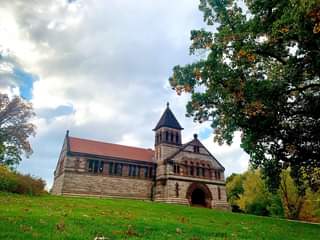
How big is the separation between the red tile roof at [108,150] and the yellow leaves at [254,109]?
30113 mm

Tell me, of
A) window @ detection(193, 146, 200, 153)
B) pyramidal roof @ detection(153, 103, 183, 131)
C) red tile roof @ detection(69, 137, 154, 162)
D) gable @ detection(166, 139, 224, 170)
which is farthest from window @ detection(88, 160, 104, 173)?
window @ detection(193, 146, 200, 153)

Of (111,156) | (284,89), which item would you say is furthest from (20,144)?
(284,89)

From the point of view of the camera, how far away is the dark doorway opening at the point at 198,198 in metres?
44.2

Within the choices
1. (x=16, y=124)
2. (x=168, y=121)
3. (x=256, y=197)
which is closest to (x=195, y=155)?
(x=168, y=121)

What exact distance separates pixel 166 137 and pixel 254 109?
32320 millimetres

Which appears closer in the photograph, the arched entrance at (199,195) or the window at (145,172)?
the arched entrance at (199,195)

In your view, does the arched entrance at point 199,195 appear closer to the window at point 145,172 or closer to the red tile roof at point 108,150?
the window at point 145,172

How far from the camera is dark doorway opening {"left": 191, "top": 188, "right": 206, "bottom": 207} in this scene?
44.2 meters

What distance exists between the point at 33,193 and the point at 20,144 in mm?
17605

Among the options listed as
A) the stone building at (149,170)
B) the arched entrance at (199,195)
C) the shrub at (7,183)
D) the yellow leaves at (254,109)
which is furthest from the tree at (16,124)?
the yellow leaves at (254,109)

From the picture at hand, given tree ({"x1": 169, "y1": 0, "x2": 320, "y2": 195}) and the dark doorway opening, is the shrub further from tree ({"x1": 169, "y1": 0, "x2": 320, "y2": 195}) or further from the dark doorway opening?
the dark doorway opening

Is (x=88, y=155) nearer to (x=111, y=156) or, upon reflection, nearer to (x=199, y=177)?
(x=111, y=156)

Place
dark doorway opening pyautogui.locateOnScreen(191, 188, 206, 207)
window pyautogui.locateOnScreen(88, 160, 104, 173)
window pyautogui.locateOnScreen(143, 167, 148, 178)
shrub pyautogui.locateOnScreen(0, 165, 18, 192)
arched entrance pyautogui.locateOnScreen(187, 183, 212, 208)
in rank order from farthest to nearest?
dark doorway opening pyautogui.locateOnScreen(191, 188, 206, 207), window pyautogui.locateOnScreen(143, 167, 148, 178), arched entrance pyautogui.locateOnScreen(187, 183, 212, 208), window pyautogui.locateOnScreen(88, 160, 104, 173), shrub pyautogui.locateOnScreen(0, 165, 18, 192)

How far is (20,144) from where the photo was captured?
3872 centimetres
